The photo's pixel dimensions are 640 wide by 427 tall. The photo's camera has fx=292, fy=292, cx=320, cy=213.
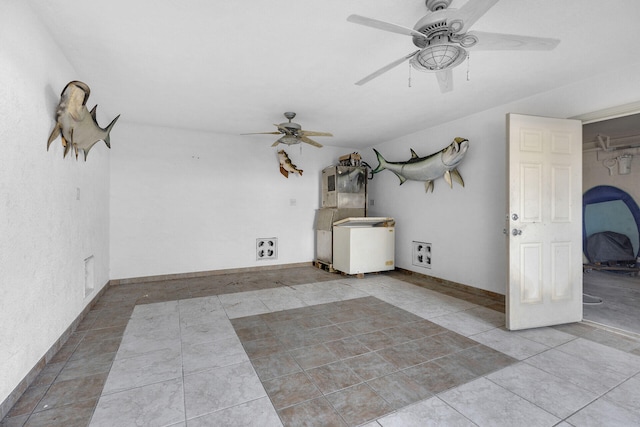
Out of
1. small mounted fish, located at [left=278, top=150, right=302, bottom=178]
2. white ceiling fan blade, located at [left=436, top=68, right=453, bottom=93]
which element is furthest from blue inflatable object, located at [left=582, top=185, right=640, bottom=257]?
small mounted fish, located at [left=278, top=150, right=302, bottom=178]

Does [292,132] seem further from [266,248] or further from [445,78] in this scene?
[266,248]

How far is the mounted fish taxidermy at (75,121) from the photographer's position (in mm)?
2322

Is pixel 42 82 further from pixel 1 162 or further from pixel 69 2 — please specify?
pixel 1 162

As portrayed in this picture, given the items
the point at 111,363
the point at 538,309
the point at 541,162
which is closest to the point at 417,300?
the point at 538,309

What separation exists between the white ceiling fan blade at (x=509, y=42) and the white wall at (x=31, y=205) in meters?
2.86

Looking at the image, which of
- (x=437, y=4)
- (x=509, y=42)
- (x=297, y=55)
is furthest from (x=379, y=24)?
(x=297, y=55)

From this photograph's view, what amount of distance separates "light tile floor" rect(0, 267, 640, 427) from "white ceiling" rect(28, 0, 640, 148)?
259 centimetres

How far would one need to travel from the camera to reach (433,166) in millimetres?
4738

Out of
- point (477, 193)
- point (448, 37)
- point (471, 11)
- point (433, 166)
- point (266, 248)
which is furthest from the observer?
point (266, 248)

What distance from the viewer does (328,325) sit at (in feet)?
10.1

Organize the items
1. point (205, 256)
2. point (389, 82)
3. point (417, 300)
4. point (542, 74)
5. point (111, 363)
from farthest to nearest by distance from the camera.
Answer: point (205, 256)
point (417, 300)
point (389, 82)
point (542, 74)
point (111, 363)

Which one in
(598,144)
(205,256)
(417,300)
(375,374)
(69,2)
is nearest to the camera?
(69,2)

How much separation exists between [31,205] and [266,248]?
13.3 feet

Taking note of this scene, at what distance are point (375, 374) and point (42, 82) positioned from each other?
3334 millimetres
